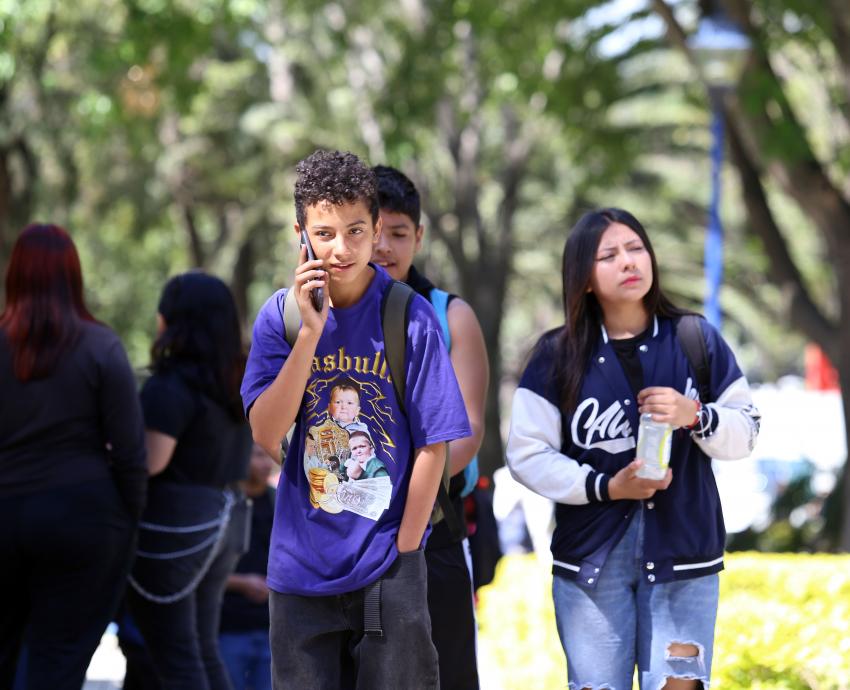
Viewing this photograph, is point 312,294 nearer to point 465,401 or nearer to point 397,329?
point 397,329

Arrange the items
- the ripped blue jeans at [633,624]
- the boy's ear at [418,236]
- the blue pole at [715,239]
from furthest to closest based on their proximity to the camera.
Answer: the blue pole at [715,239], the boy's ear at [418,236], the ripped blue jeans at [633,624]

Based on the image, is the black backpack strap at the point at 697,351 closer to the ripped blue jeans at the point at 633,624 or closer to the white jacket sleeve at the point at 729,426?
the white jacket sleeve at the point at 729,426

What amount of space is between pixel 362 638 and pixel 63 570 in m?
1.60

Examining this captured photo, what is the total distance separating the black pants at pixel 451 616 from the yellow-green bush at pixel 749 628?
1616 millimetres

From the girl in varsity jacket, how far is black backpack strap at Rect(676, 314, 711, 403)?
2cm

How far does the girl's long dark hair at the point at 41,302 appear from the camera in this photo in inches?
176

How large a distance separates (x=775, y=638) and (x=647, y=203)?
2710 centimetres

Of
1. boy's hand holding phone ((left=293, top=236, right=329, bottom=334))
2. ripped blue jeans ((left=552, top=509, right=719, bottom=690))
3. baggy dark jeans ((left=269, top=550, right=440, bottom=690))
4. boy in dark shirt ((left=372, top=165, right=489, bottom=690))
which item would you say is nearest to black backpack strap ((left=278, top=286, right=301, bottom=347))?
boy's hand holding phone ((left=293, top=236, right=329, bottom=334))

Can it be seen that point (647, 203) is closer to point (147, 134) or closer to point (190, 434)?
point (147, 134)

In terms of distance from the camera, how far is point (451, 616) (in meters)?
3.93

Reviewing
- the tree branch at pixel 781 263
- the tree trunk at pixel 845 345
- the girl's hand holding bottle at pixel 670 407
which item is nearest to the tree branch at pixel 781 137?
the tree trunk at pixel 845 345

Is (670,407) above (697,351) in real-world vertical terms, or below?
below

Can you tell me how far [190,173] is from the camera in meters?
25.5

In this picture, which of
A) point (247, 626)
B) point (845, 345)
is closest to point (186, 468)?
point (247, 626)
